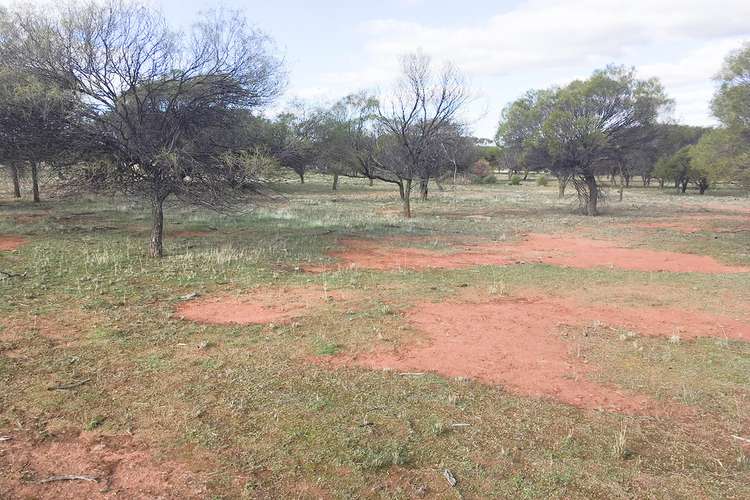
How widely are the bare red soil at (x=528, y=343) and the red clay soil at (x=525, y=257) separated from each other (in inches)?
164

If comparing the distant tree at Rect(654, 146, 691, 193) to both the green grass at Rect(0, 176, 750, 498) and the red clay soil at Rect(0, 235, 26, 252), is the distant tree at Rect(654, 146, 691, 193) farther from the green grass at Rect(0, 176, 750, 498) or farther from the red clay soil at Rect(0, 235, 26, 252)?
the red clay soil at Rect(0, 235, 26, 252)

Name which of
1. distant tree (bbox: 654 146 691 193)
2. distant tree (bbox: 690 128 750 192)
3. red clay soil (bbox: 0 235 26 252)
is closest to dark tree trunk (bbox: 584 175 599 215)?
distant tree (bbox: 690 128 750 192)

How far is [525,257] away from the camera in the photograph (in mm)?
15102

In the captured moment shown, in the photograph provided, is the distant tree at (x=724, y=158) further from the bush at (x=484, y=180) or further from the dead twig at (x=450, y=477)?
the bush at (x=484, y=180)

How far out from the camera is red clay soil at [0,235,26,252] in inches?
538

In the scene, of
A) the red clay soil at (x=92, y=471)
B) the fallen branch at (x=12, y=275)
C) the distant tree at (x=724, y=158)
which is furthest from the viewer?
the distant tree at (x=724, y=158)

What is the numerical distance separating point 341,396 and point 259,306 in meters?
3.90

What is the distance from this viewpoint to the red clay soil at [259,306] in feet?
27.4

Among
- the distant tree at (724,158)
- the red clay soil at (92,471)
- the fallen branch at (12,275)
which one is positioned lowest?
the red clay soil at (92,471)

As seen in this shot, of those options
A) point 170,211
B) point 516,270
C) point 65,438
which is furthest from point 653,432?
point 170,211

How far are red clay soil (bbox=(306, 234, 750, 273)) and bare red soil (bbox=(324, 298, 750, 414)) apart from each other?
13.7ft

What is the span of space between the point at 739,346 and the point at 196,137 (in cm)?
1384

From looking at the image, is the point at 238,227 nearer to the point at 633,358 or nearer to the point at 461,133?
the point at 633,358

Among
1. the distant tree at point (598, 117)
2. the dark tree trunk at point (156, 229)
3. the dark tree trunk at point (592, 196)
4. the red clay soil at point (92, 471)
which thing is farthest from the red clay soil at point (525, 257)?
the dark tree trunk at point (592, 196)
